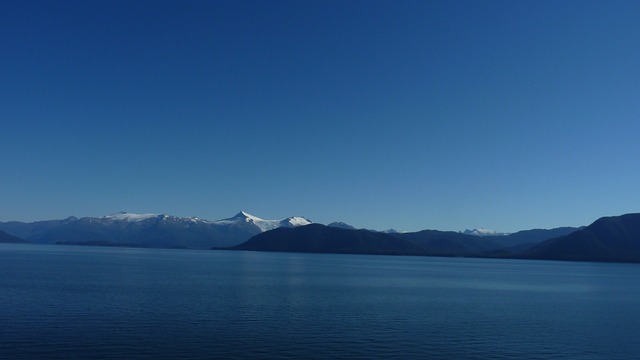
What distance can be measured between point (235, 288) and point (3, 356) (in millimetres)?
57695

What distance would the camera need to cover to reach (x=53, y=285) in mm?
90625

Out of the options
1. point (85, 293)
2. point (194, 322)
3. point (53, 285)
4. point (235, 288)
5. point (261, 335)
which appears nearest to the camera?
point (261, 335)

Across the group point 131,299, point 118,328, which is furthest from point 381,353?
point 131,299

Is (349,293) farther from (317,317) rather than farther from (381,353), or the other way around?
(381,353)

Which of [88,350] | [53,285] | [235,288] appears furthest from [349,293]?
[88,350]

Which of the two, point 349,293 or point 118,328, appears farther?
point 349,293

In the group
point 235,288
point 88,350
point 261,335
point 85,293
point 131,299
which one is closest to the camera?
point 88,350

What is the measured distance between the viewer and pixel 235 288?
317ft

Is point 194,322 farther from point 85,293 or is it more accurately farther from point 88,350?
point 85,293

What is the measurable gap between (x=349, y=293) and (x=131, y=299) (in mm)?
Answer: 36897

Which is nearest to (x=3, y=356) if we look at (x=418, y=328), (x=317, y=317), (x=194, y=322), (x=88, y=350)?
(x=88, y=350)

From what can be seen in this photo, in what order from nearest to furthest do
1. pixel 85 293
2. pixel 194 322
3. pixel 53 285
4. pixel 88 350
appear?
pixel 88 350
pixel 194 322
pixel 85 293
pixel 53 285

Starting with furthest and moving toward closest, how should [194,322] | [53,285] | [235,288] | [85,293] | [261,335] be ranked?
[235,288] < [53,285] < [85,293] < [194,322] < [261,335]

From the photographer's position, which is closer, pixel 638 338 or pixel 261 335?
pixel 261 335
